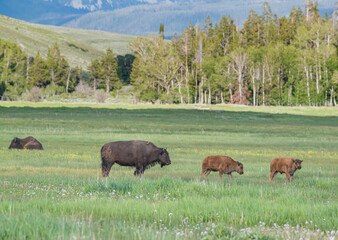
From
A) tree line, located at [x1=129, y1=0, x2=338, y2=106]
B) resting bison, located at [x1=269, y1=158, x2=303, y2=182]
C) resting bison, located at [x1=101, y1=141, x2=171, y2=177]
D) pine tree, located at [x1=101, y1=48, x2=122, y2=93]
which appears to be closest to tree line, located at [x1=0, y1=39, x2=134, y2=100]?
pine tree, located at [x1=101, y1=48, x2=122, y2=93]

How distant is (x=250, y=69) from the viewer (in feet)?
408

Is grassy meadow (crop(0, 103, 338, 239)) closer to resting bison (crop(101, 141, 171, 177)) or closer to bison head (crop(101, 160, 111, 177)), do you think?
bison head (crop(101, 160, 111, 177))

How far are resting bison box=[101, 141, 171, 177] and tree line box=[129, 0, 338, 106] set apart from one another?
9611 centimetres

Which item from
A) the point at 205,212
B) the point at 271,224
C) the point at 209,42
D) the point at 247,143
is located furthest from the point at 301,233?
the point at 209,42

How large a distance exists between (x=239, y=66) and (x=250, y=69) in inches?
112

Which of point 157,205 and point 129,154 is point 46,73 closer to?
point 129,154

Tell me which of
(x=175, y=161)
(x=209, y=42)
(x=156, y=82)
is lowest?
(x=175, y=161)

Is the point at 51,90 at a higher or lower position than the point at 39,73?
lower

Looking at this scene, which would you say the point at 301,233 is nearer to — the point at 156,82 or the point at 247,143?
the point at 247,143

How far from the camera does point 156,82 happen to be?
133 metres

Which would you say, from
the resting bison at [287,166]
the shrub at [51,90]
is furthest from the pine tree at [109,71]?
the resting bison at [287,166]

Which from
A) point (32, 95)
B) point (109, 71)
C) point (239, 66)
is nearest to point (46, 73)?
point (109, 71)

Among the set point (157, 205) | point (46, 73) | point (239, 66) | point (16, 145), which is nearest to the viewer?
point (157, 205)

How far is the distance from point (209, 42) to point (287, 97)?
41.1 m
